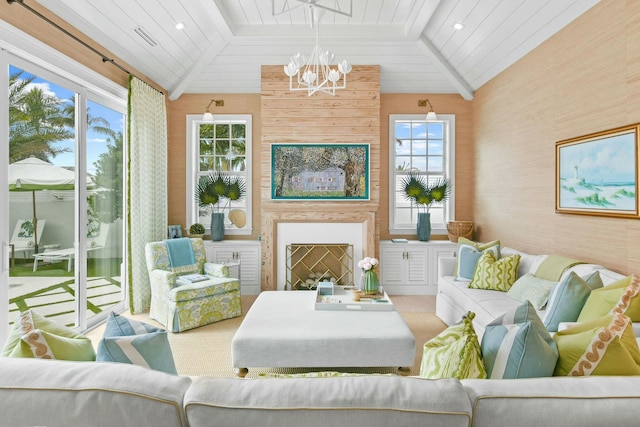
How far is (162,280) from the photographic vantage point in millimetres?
Answer: 4164

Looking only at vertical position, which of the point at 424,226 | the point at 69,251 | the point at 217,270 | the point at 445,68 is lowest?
the point at 217,270

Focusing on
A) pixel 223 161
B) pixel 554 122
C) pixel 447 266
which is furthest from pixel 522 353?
pixel 223 161

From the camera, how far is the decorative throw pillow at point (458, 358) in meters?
1.36

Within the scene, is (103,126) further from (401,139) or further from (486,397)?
(486,397)

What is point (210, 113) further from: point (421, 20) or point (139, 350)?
point (139, 350)

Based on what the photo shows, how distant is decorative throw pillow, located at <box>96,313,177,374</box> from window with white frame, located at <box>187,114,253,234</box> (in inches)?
168

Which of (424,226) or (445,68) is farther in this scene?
(424,226)

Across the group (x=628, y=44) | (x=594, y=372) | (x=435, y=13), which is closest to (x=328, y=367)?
(x=594, y=372)

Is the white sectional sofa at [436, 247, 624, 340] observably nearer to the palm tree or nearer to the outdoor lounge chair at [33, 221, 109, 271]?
the outdoor lounge chair at [33, 221, 109, 271]

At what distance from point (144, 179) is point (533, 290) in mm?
4200

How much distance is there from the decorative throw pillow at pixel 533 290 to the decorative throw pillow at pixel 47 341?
9.54 ft

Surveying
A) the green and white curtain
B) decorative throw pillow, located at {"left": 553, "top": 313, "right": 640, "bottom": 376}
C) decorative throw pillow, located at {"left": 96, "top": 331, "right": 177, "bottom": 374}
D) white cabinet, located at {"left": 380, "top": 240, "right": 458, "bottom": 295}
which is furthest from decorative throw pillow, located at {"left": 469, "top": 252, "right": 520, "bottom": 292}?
the green and white curtain

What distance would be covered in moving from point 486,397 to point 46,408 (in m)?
1.17

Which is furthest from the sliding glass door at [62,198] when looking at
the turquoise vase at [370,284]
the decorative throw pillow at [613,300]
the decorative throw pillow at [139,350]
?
the decorative throw pillow at [613,300]
